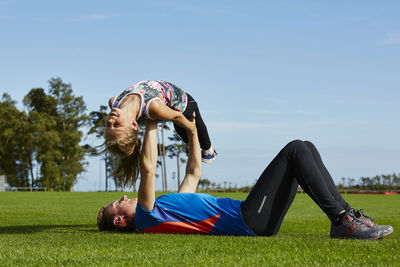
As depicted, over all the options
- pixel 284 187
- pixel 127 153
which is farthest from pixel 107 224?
pixel 284 187

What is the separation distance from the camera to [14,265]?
11.7 feet

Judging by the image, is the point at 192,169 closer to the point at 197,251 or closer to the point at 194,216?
the point at 194,216

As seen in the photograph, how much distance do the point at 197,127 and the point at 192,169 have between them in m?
1.65

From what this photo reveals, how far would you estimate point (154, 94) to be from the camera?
6.18 m

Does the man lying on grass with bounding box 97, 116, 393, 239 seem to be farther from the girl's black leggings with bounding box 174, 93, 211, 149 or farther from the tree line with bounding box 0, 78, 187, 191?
the tree line with bounding box 0, 78, 187, 191

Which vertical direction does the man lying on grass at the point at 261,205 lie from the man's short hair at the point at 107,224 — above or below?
above

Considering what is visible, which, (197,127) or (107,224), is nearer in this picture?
(107,224)

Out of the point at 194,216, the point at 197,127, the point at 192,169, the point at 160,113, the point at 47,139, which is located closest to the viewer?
the point at 194,216

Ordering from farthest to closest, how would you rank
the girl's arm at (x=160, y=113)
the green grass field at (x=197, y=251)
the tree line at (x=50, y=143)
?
the tree line at (x=50, y=143), the girl's arm at (x=160, y=113), the green grass field at (x=197, y=251)

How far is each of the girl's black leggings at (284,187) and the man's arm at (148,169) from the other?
94cm

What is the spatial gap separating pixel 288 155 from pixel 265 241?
2.85 ft

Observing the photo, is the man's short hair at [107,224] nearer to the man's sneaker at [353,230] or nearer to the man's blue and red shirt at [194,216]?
the man's blue and red shirt at [194,216]

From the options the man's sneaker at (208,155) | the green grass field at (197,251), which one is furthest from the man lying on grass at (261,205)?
the man's sneaker at (208,155)

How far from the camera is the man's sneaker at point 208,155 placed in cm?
775
